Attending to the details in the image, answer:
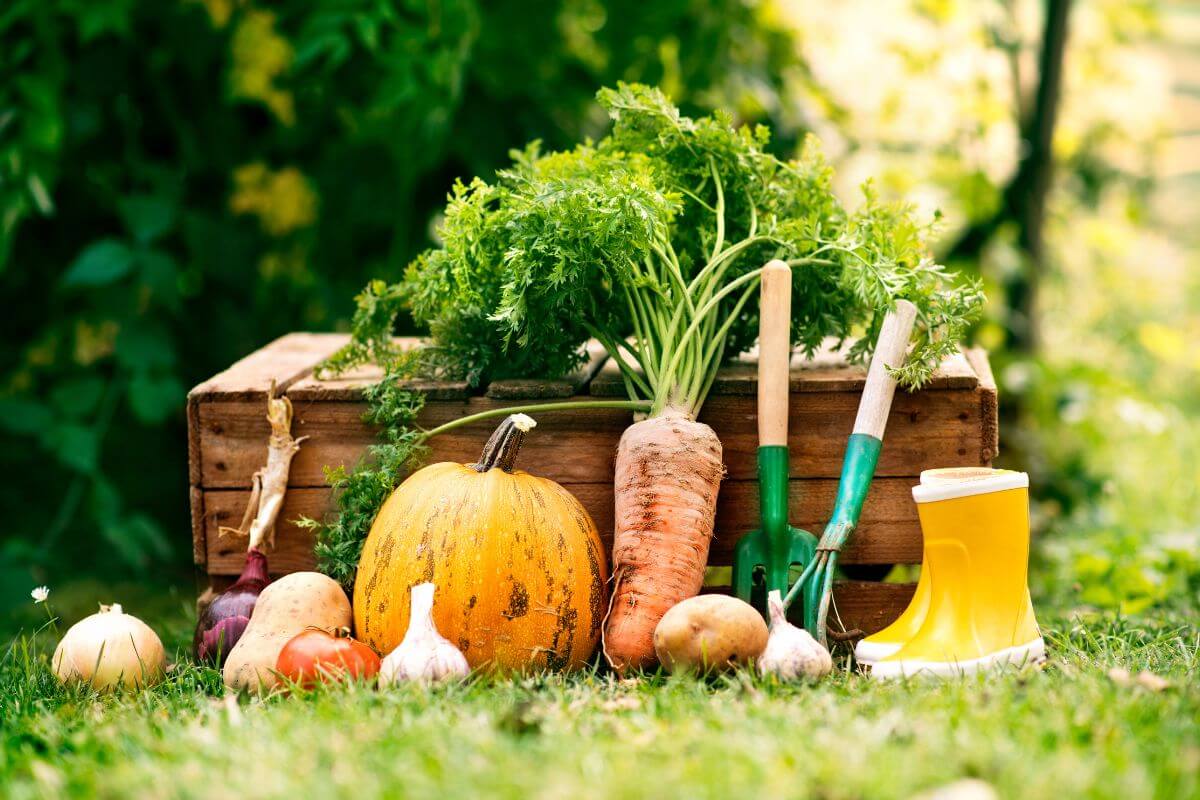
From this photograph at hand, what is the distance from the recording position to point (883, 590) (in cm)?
308

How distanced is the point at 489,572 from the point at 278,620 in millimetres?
501

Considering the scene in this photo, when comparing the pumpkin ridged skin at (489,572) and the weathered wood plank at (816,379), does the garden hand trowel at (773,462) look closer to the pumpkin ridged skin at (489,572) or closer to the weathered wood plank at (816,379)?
the weathered wood plank at (816,379)

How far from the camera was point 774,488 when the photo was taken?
2910 mm

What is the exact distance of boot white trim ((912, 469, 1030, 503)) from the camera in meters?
2.66

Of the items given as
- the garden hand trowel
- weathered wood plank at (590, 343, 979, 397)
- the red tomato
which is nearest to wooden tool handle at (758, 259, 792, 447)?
the garden hand trowel

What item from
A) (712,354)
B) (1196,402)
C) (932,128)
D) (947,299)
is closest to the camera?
(947,299)

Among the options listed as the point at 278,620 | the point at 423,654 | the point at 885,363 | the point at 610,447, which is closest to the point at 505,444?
the point at 610,447

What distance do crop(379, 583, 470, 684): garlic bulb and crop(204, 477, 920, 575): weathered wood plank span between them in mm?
661

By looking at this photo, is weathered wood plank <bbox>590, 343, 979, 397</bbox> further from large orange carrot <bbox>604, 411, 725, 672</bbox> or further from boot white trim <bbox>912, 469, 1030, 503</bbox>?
boot white trim <bbox>912, 469, 1030, 503</bbox>

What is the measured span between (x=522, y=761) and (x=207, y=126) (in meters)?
3.67

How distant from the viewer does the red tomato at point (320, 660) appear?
8.32 feet

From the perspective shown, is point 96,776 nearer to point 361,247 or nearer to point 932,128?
point 361,247

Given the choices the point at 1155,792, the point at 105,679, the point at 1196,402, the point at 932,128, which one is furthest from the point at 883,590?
the point at 1196,402

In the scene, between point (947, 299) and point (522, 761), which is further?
point (947, 299)
